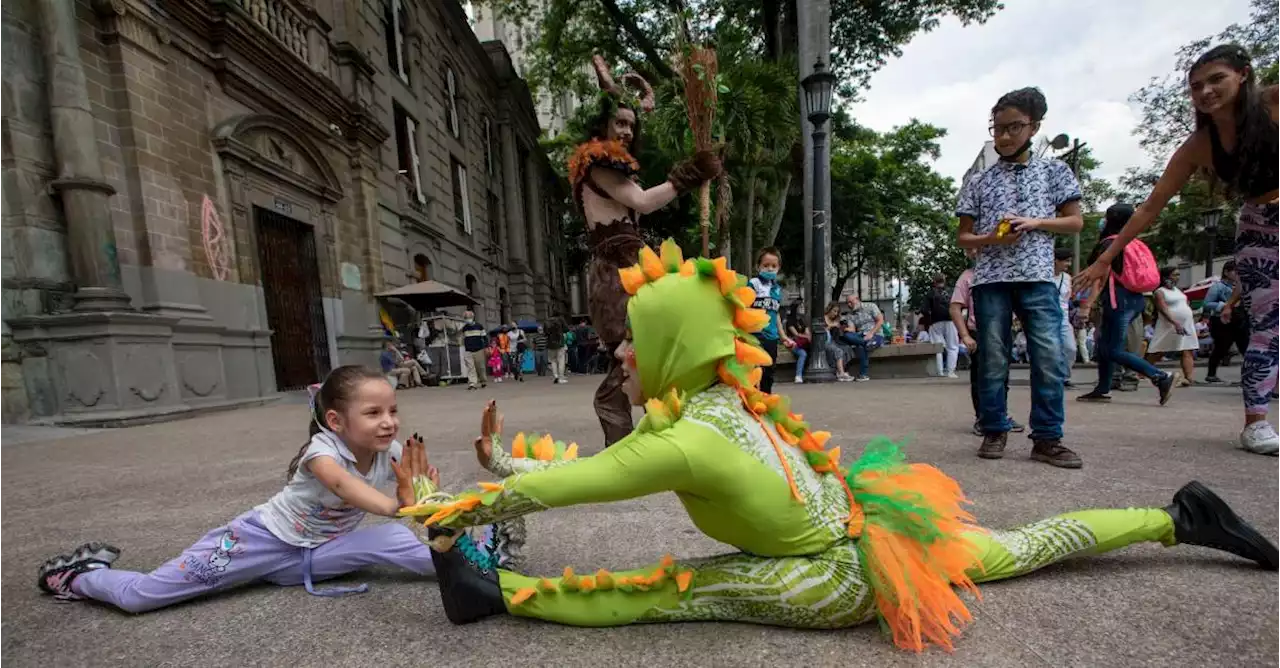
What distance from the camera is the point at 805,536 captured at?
53.2 inches

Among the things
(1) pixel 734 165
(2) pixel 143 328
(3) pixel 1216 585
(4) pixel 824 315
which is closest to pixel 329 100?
(2) pixel 143 328

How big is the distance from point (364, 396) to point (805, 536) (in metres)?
1.33

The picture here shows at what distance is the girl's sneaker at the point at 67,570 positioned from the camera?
183cm

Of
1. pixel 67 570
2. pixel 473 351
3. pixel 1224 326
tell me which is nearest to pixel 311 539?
pixel 67 570

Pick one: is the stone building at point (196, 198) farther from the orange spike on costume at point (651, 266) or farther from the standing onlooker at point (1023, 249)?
the standing onlooker at point (1023, 249)

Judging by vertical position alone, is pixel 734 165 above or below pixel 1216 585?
above

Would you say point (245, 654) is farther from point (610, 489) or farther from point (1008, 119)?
point (1008, 119)

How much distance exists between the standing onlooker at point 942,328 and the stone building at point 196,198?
9.69 metres

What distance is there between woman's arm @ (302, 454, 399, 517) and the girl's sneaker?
88cm

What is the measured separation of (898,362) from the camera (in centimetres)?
939

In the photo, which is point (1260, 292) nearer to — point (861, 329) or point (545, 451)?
point (545, 451)

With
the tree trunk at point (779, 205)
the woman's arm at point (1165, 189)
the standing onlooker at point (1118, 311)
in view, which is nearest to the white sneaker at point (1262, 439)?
the woman's arm at point (1165, 189)

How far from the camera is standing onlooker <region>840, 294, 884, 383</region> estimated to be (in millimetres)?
9094

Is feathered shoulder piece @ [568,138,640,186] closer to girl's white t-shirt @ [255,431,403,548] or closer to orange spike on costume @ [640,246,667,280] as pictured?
orange spike on costume @ [640,246,667,280]
